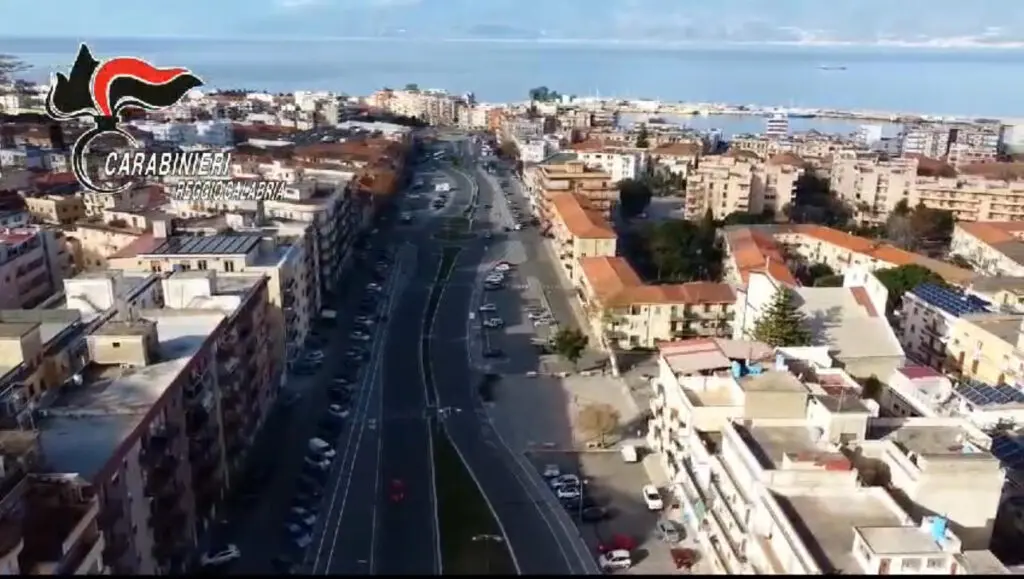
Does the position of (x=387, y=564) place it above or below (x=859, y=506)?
below

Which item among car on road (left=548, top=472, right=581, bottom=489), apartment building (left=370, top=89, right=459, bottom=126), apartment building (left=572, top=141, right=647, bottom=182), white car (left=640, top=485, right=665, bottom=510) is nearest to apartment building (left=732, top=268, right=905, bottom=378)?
white car (left=640, top=485, right=665, bottom=510)

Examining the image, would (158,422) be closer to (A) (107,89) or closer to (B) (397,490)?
(B) (397,490)

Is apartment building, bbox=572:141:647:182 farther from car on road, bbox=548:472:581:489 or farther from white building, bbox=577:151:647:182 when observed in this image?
car on road, bbox=548:472:581:489

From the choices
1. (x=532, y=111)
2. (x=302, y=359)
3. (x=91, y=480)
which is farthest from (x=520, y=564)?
(x=532, y=111)

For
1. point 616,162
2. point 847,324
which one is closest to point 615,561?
point 847,324

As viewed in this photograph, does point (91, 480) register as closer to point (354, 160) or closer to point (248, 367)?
point (248, 367)

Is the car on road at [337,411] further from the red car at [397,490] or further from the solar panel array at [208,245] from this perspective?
the solar panel array at [208,245]
